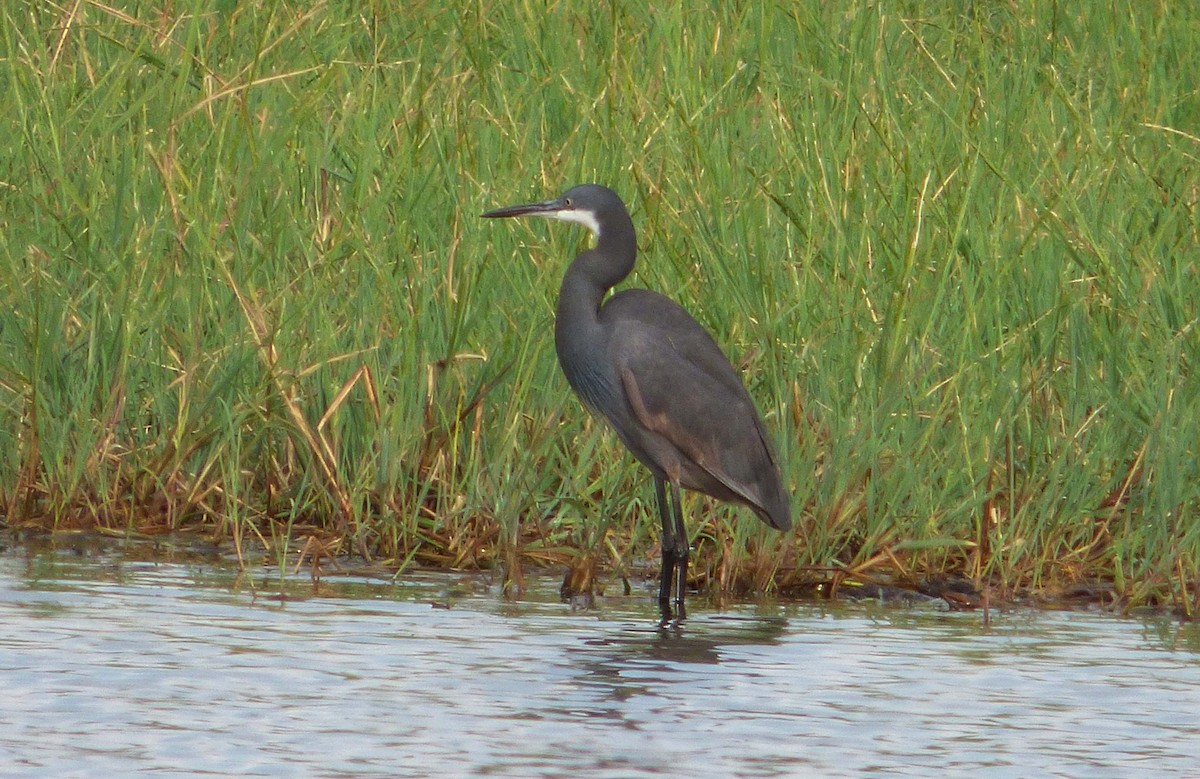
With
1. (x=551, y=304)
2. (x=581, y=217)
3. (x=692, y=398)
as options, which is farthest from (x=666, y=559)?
(x=551, y=304)

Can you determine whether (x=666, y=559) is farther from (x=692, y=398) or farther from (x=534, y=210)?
(x=534, y=210)

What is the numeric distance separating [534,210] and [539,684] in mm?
1975

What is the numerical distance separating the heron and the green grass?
148 millimetres

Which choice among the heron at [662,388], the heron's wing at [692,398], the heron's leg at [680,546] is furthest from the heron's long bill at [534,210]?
the heron's leg at [680,546]

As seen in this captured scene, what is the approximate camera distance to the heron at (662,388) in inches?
241

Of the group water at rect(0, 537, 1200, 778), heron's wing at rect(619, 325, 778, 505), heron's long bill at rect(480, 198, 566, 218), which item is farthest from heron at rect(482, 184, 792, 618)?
water at rect(0, 537, 1200, 778)

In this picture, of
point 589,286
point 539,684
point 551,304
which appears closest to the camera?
point 539,684

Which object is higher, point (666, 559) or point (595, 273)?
point (595, 273)

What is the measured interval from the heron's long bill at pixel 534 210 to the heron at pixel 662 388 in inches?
5.7

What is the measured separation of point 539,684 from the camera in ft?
16.1

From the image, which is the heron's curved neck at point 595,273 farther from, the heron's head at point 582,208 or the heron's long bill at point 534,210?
A: the heron's long bill at point 534,210

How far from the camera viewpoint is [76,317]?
6.71m

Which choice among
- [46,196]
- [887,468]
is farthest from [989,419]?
[46,196]

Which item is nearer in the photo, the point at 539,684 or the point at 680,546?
the point at 539,684
